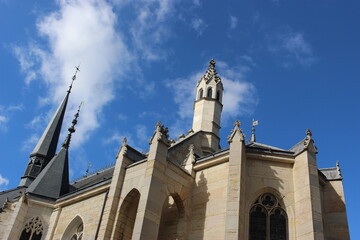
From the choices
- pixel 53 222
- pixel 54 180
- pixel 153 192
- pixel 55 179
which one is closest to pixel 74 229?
pixel 53 222

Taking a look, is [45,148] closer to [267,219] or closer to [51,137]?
[51,137]

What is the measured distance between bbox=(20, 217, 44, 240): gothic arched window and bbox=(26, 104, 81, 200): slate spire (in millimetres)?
1465

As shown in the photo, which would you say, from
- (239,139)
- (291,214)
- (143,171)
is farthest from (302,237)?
(143,171)

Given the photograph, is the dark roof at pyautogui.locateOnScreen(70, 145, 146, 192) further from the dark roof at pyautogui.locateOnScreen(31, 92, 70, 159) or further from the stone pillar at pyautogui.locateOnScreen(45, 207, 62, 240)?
the dark roof at pyautogui.locateOnScreen(31, 92, 70, 159)

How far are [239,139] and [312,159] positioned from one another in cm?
287

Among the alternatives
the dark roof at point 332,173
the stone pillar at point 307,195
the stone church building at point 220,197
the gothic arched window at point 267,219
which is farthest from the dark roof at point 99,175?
the dark roof at point 332,173

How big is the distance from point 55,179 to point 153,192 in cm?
1279

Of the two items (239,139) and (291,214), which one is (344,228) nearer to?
(291,214)

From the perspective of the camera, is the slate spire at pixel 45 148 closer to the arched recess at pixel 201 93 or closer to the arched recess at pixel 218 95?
the arched recess at pixel 201 93

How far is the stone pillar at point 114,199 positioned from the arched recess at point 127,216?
0.77 ft

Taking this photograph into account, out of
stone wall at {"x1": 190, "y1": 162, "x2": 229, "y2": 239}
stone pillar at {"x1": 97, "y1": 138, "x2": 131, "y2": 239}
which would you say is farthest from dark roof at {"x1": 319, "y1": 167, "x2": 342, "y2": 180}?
stone pillar at {"x1": 97, "y1": 138, "x2": 131, "y2": 239}

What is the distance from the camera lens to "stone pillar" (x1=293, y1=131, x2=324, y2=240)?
559 inches

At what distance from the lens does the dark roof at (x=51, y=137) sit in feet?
109

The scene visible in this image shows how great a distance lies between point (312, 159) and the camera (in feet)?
52.3
